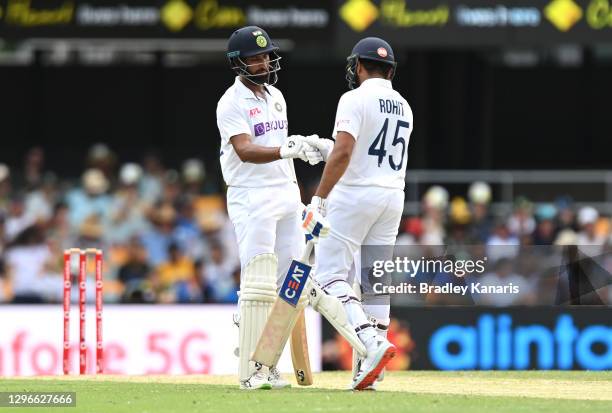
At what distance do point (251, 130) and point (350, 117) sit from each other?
653 mm

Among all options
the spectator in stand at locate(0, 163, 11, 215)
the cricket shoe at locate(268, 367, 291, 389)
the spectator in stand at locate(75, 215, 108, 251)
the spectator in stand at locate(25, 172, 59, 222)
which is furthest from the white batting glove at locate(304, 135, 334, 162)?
the spectator in stand at locate(0, 163, 11, 215)

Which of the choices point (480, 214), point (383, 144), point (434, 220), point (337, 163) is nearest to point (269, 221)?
point (337, 163)

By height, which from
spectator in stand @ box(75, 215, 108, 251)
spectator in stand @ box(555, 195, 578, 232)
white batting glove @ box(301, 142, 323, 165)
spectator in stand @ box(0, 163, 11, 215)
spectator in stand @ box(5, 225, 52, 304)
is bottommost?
spectator in stand @ box(5, 225, 52, 304)

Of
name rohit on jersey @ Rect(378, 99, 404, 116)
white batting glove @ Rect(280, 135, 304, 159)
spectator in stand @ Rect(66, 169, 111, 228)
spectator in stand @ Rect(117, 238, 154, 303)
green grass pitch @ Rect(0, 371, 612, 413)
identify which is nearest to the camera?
green grass pitch @ Rect(0, 371, 612, 413)

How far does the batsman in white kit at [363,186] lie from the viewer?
8211 millimetres

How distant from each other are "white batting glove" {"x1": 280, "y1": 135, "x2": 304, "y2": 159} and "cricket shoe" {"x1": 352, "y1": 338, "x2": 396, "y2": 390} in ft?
3.55

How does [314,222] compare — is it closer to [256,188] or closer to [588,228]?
[256,188]

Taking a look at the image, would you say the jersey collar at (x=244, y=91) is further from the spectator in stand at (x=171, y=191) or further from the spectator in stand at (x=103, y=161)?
the spectator in stand at (x=103, y=161)

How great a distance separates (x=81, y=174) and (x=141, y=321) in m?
6.80

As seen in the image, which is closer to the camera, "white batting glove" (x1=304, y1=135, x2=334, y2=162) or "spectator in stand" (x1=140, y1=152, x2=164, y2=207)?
"white batting glove" (x1=304, y1=135, x2=334, y2=162)

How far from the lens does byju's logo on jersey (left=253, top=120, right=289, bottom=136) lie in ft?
28.3

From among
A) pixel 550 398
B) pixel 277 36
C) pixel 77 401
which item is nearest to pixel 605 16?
pixel 277 36

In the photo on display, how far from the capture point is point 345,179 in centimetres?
839

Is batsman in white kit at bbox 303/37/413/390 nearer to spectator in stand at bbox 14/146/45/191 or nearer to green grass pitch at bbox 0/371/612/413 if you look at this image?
green grass pitch at bbox 0/371/612/413
